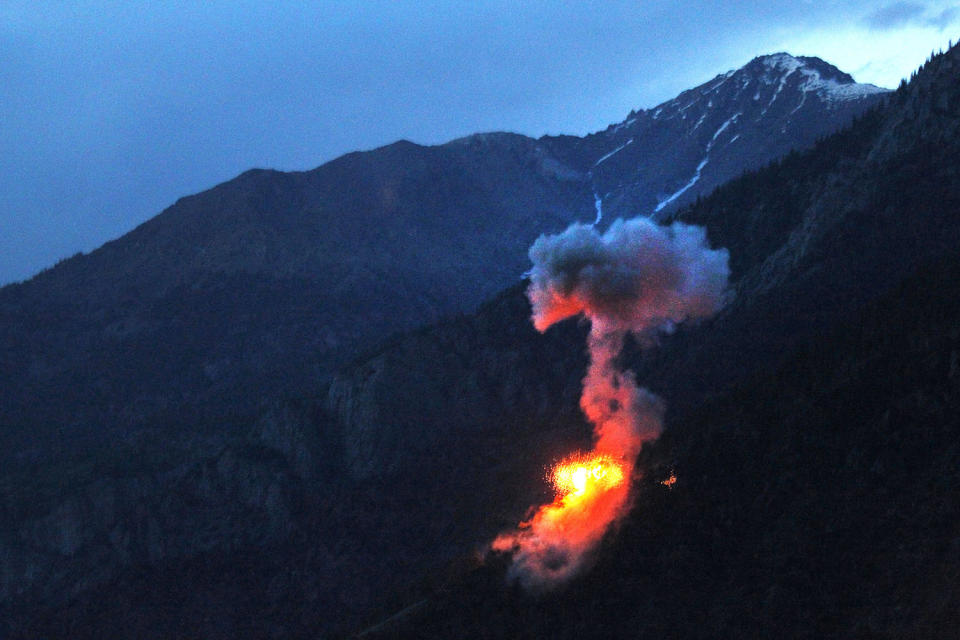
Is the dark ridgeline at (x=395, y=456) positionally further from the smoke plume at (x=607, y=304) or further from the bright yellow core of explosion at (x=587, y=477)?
the smoke plume at (x=607, y=304)

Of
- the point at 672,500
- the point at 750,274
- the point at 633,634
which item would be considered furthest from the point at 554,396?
the point at 633,634

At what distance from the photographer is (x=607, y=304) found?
105 metres

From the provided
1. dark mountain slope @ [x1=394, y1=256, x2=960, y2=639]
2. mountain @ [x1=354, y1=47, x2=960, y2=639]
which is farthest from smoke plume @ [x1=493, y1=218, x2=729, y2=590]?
dark mountain slope @ [x1=394, y1=256, x2=960, y2=639]

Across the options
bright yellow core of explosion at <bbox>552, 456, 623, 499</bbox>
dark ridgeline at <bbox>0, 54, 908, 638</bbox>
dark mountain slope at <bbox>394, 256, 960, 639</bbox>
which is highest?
dark ridgeline at <bbox>0, 54, 908, 638</bbox>

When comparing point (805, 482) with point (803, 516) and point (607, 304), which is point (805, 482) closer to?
point (803, 516)

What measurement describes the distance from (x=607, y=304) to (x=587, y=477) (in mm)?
20795

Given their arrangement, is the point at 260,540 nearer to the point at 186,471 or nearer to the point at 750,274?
the point at 186,471

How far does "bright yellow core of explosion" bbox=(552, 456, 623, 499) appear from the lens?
10350 centimetres

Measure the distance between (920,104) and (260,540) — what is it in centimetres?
12758

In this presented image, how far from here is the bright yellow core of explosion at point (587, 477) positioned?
10350 centimetres

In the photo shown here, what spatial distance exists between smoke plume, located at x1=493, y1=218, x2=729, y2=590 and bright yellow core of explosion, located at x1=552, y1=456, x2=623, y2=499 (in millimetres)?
170

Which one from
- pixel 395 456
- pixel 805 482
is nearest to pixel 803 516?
pixel 805 482

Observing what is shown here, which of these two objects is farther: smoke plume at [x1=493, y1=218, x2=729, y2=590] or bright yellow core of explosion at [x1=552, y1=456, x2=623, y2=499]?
bright yellow core of explosion at [x1=552, y1=456, x2=623, y2=499]

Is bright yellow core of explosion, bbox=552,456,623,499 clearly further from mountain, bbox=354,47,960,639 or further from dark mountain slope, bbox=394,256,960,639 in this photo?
dark mountain slope, bbox=394,256,960,639
